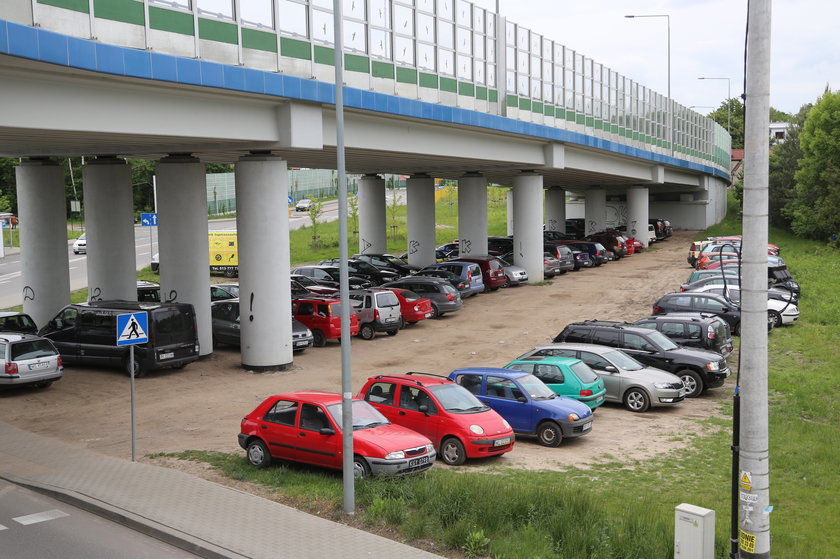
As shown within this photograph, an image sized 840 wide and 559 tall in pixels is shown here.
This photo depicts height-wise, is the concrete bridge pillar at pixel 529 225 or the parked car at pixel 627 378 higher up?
the concrete bridge pillar at pixel 529 225

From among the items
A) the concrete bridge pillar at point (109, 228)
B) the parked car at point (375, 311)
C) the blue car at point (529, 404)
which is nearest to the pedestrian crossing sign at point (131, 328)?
the blue car at point (529, 404)

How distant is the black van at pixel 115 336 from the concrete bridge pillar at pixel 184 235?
2.16 meters

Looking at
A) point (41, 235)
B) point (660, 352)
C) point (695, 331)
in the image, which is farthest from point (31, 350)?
point (695, 331)

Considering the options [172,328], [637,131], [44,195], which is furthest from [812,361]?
[637,131]

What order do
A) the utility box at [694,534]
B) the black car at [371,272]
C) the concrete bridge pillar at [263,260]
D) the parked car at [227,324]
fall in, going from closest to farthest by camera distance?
1. the utility box at [694,534]
2. the concrete bridge pillar at [263,260]
3. the parked car at [227,324]
4. the black car at [371,272]

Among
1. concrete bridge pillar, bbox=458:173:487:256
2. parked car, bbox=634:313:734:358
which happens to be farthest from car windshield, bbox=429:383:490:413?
concrete bridge pillar, bbox=458:173:487:256

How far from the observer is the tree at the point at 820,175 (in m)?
63.0

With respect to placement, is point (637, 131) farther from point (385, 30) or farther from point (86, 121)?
point (86, 121)

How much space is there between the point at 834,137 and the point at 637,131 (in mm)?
17737

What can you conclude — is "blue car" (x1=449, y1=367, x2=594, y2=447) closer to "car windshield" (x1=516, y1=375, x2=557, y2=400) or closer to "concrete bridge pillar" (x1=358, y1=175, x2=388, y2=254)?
"car windshield" (x1=516, y1=375, x2=557, y2=400)

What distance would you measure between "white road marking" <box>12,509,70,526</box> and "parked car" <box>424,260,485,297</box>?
83.7ft

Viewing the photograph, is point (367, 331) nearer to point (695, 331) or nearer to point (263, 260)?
point (263, 260)

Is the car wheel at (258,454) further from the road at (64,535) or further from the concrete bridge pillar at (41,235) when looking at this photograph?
the concrete bridge pillar at (41,235)

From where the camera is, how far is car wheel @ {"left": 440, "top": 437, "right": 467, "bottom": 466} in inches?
580
